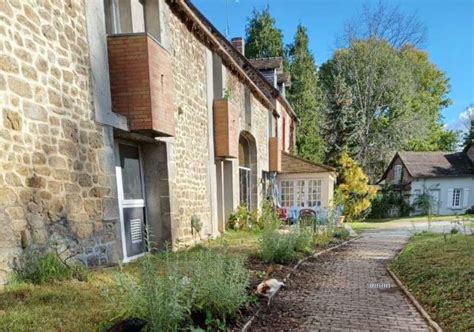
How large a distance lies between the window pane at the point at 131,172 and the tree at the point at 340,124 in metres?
22.2

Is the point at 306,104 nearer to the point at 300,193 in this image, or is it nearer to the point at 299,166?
the point at 299,166

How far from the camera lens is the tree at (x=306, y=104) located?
2467 centimetres


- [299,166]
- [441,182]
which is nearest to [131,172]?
[299,166]

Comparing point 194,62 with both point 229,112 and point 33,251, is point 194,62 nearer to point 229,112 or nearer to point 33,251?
point 229,112

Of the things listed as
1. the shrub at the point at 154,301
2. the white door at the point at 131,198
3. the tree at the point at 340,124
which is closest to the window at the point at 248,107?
the white door at the point at 131,198

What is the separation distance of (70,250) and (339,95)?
2634 centimetres

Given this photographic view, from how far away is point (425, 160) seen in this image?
88.3ft

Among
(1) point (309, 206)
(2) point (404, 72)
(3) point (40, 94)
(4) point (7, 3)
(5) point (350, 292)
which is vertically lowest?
(1) point (309, 206)

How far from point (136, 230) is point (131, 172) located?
1154 millimetres

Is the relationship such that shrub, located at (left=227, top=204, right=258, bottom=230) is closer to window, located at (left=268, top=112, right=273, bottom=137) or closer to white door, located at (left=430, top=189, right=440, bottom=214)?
window, located at (left=268, top=112, right=273, bottom=137)

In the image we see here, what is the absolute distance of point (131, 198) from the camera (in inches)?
239

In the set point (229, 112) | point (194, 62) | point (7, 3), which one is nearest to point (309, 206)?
point (229, 112)

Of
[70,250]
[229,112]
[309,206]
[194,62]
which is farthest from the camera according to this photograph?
[309,206]

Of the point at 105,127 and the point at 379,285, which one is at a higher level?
the point at 105,127
